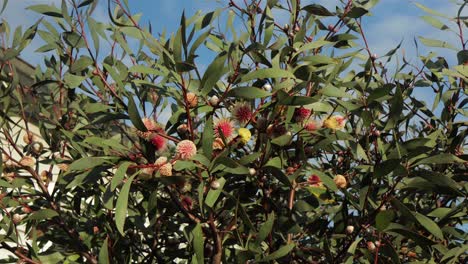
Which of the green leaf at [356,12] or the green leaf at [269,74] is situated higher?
the green leaf at [356,12]

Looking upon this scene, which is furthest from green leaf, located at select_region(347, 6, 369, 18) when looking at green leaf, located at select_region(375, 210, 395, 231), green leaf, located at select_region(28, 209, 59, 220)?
green leaf, located at select_region(28, 209, 59, 220)

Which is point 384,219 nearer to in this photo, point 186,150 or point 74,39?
point 186,150

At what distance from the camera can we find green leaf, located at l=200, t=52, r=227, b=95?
3.83 feet

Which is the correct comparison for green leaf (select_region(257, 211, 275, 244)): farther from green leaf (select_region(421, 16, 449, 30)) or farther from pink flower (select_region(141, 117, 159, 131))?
green leaf (select_region(421, 16, 449, 30))

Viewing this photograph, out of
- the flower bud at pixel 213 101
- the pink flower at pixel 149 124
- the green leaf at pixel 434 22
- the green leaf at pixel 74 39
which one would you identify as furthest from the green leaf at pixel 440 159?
the green leaf at pixel 74 39

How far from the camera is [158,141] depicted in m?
1.27

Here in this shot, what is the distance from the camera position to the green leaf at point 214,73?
3.83 ft

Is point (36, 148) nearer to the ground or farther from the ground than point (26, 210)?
farther from the ground

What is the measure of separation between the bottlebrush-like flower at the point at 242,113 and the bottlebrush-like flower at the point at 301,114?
103 millimetres

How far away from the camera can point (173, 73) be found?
3.86ft

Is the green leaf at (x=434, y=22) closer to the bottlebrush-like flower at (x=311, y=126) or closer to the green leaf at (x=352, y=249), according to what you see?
the bottlebrush-like flower at (x=311, y=126)

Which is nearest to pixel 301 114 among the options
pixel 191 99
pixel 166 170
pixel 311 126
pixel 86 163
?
pixel 311 126

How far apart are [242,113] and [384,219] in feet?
1.21

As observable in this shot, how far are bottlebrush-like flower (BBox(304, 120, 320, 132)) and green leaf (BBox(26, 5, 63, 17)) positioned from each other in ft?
2.11
